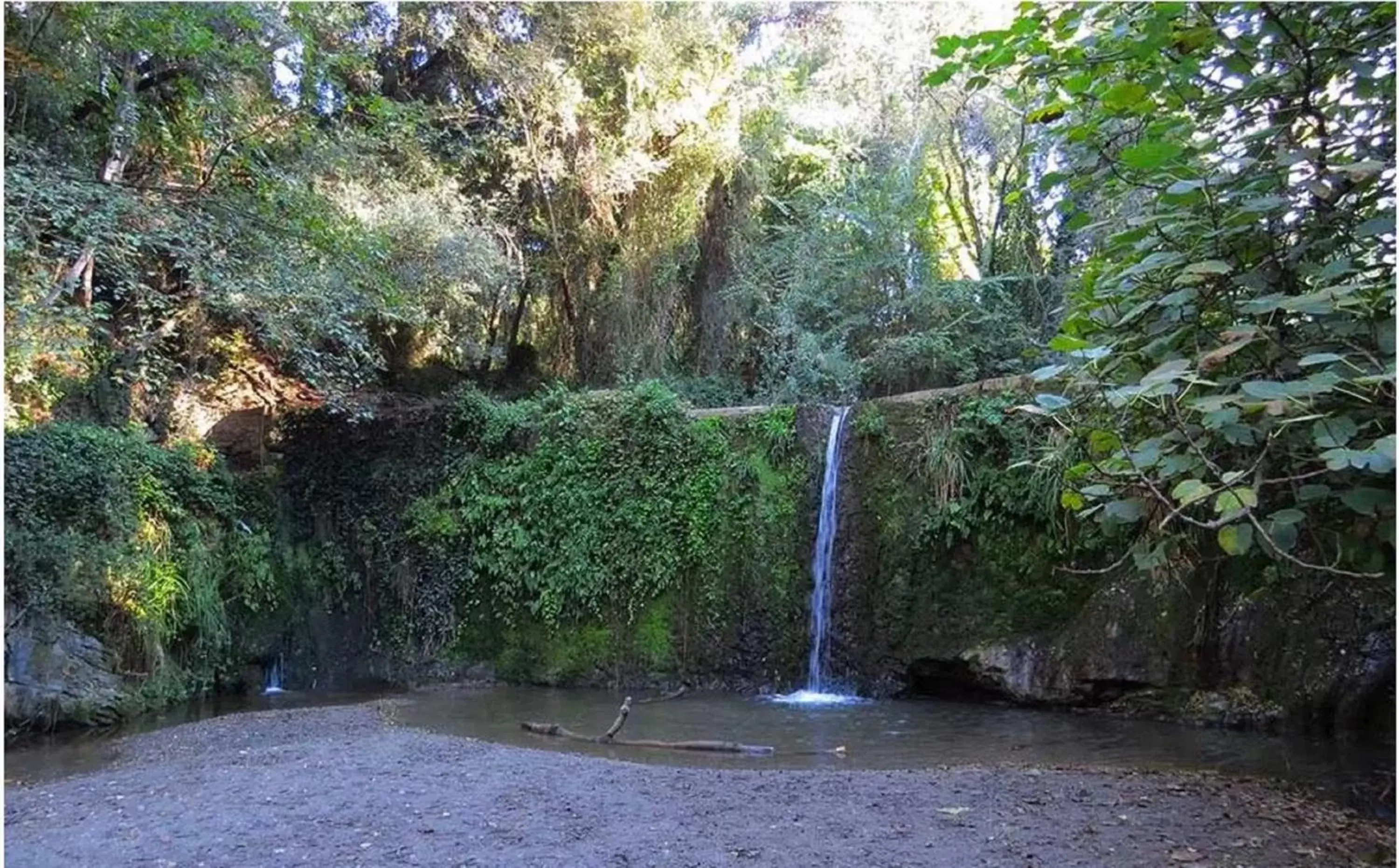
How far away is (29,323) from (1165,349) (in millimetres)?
8160

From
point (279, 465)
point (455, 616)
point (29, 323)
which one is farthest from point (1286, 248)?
point (279, 465)

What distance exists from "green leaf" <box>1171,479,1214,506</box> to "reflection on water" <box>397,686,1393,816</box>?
3973mm

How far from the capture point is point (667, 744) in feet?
24.1

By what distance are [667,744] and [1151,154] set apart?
18.8 ft

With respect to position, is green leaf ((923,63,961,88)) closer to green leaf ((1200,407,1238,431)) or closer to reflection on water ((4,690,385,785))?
green leaf ((1200,407,1238,431))

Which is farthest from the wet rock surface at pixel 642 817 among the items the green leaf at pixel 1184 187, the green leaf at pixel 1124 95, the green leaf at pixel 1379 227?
the green leaf at pixel 1124 95

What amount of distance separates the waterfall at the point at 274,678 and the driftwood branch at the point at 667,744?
5242 mm

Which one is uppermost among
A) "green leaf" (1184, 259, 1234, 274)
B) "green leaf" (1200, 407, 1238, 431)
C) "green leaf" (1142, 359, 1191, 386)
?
"green leaf" (1184, 259, 1234, 274)

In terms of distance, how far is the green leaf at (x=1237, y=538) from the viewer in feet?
8.73

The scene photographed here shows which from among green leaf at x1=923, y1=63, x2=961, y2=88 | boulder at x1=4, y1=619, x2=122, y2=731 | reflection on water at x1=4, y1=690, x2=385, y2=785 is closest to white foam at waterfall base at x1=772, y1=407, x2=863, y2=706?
reflection on water at x1=4, y1=690, x2=385, y2=785

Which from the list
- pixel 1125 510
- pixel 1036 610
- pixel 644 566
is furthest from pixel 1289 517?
pixel 644 566

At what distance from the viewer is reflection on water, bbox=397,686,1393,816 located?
661cm

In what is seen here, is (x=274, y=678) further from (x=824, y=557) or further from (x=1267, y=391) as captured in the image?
(x=1267, y=391)

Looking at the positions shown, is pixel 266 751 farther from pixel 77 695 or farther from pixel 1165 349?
pixel 1165 349
